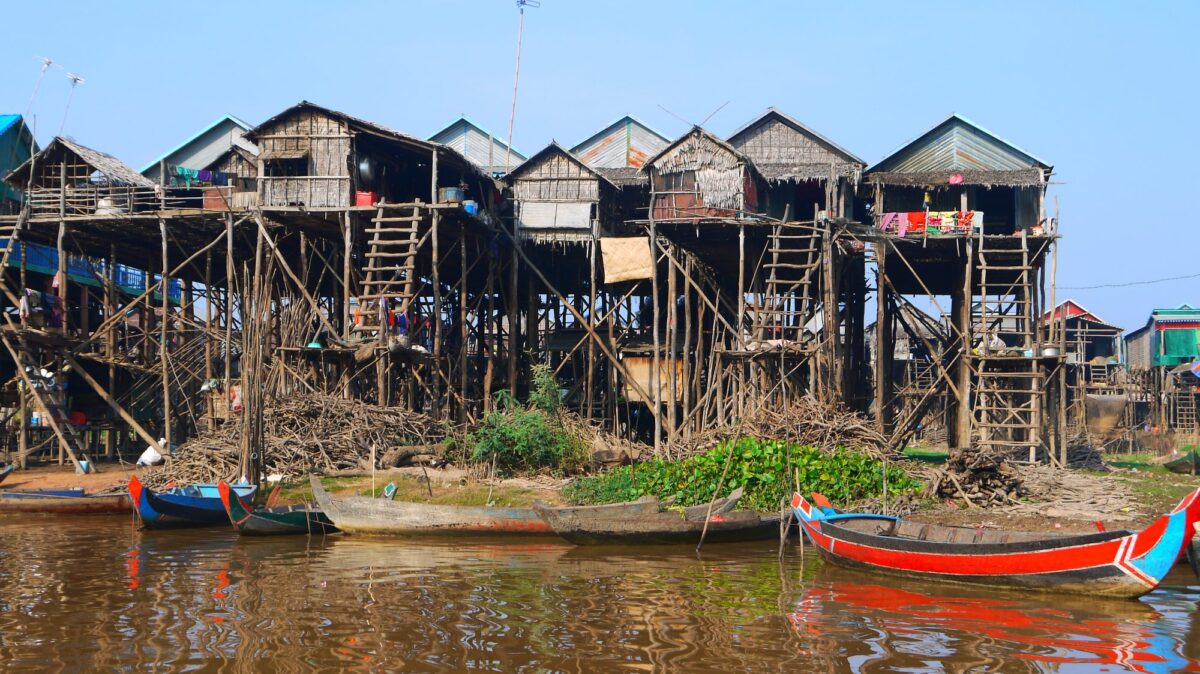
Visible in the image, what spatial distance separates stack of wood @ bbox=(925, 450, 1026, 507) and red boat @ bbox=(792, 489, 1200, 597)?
123 inches

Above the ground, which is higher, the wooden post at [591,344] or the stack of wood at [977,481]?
the wooden post at [591,344]

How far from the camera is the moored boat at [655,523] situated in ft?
52.5

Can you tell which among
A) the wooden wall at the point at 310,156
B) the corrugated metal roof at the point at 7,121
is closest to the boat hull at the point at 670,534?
the wooden wall at the point at 310,156

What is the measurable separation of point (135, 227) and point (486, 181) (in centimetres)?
803

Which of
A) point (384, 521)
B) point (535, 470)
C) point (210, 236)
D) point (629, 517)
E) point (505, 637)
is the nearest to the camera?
point (505, 637)

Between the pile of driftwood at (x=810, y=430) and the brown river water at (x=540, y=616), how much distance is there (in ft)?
11.8

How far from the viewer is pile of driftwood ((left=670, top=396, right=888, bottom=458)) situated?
18.9 m

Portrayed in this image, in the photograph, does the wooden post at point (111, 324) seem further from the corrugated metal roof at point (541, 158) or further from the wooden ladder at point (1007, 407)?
the wooden ladder at point (1007, 407)

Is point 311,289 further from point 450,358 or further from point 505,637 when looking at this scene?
point 505,637

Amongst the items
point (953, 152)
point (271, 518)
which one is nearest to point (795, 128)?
point (953, 152)

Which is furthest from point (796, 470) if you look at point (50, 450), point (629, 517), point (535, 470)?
point (50, 450)

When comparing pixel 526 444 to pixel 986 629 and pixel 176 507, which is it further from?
Result: pixel 986 629

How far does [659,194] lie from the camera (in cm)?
2397

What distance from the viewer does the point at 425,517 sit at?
1689cm
